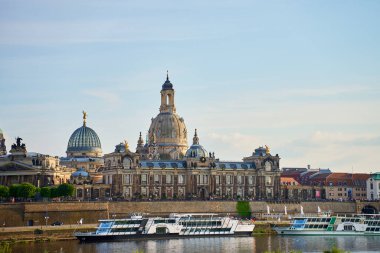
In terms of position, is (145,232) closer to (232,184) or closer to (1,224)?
(1,224)

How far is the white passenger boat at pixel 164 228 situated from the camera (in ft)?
406

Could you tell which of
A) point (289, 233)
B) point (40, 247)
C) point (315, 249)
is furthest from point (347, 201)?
point (40, 247)

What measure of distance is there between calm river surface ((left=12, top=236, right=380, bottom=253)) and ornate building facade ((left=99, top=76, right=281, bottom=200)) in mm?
40583

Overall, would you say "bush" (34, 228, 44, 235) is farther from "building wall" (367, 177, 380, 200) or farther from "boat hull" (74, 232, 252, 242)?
"building wall" (367, 177, 380, 200)

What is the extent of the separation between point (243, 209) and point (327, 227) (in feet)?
90.1

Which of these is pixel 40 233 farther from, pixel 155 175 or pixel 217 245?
pixel 155 175

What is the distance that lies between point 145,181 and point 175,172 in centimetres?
686

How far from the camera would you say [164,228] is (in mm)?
128500

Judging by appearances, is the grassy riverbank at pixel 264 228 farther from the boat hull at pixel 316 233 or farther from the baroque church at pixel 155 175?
the baroque church at pixel 155 175

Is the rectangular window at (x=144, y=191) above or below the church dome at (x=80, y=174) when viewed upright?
below

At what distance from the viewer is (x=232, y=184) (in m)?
176

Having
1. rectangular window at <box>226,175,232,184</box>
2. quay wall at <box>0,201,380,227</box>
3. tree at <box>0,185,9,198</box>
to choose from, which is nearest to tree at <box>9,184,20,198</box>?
tree at <box>0,185,9,198</box>

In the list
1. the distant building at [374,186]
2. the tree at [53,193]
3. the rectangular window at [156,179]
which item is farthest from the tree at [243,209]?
the distant building at [374,186]

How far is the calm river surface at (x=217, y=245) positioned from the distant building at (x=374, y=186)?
60.6 meters
